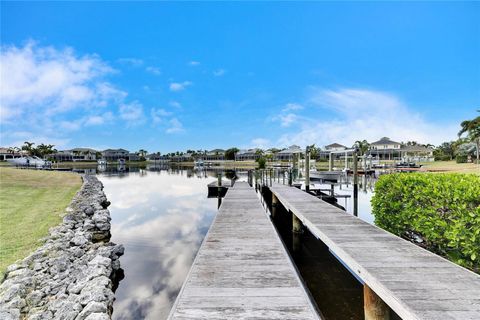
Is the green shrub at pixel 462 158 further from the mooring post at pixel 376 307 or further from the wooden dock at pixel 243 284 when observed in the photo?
the mooring post at pixel 376 307

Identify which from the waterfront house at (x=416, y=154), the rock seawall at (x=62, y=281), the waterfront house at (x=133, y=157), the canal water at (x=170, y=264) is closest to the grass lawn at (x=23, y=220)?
the rock seawall at (x=62, y=281)

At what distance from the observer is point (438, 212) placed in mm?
5117

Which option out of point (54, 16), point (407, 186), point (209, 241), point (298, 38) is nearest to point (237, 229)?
point (209, 241)

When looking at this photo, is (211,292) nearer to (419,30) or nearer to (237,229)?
(237,229)

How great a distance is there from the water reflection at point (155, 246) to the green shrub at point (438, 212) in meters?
5.73

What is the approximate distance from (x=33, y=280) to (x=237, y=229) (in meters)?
4.22

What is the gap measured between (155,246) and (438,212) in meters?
8.72

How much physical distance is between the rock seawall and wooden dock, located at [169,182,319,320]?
6.12 feet

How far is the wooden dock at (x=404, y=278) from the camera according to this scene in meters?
2.69

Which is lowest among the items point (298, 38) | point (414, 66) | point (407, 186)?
point (407, 186)

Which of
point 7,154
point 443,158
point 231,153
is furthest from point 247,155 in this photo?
point 7,154

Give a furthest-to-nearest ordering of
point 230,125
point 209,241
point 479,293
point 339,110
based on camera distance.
A: point 230,125 < point 339,110 < point 209,241 < point 479,293

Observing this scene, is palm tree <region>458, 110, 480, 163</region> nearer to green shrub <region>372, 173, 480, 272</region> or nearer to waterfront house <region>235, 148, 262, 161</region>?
green shrub <region>372, 173, 480, 272</region>

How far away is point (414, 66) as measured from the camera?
36594 mm
